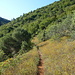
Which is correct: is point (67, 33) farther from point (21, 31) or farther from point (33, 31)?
point (33, 31)

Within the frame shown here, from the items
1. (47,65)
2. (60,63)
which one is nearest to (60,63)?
(60,63)

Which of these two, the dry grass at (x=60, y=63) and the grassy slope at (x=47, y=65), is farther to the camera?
the grassy slope at (x=47, y=65)

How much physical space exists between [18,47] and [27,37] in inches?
202

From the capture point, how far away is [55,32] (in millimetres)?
32406

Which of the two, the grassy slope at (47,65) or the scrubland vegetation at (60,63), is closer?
the scrubland vegetation at (60,63)

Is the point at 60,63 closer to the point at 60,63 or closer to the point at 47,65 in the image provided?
the point at 60,63

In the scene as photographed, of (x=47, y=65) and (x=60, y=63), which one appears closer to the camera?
(x=60, y=63)

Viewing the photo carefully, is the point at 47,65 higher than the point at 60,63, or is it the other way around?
the point at 60,63

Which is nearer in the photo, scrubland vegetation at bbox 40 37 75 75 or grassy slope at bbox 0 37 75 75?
scrubland vegetation at bbox 40 37 75 75

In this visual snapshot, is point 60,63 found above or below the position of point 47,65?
above

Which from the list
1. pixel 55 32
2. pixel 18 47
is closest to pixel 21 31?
pixel 18 47

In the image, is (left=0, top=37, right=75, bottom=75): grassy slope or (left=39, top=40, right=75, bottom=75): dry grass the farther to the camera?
(left=0, top=37, right=75, bottom=75): grassy slope

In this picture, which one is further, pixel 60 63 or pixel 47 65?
pixel 47 65

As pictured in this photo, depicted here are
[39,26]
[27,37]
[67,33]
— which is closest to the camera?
[67,33]
